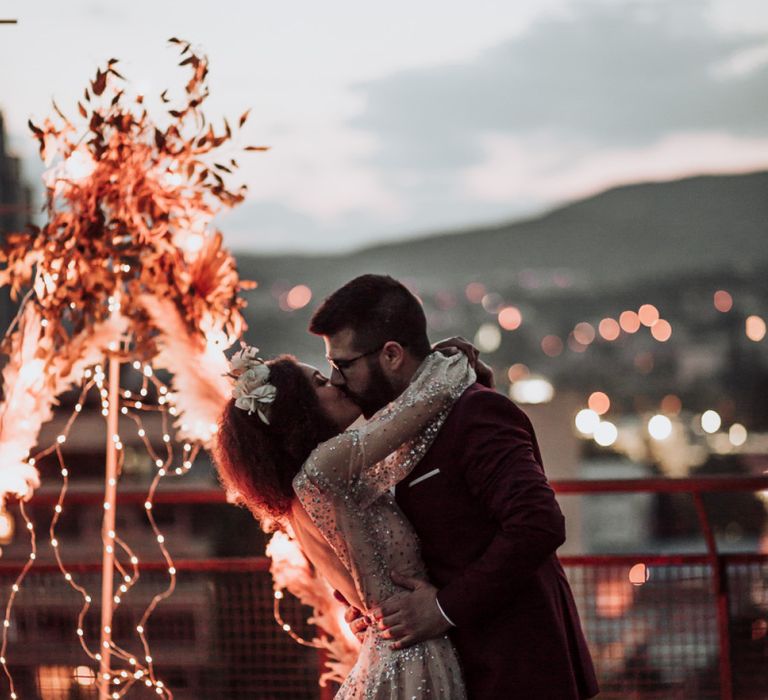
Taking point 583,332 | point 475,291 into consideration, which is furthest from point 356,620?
point 583,332

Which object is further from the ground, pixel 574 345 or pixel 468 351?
pixel 574 345

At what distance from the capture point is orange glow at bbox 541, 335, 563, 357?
2820 inches

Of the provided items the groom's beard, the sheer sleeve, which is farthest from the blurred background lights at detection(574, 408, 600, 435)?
the sheer sleeve

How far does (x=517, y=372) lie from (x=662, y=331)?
11.8 m

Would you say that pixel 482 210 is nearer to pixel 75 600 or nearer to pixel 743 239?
pixel 743 239

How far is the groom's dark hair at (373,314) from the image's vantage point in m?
2.77

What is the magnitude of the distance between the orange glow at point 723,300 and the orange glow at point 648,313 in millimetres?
4277

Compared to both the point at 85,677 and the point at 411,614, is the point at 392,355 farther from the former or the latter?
the point at 85,677

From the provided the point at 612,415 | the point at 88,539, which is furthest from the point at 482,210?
the point at 88,539

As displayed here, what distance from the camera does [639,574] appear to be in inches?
191

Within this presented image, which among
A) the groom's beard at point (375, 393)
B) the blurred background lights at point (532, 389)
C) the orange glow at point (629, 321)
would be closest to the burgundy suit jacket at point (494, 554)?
the groom's beard at point (375, 393)

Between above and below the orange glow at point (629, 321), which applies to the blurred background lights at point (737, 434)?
below

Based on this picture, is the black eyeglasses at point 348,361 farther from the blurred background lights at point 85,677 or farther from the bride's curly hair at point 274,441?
the blurred background lights at point 85,677

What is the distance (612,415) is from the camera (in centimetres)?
8400
